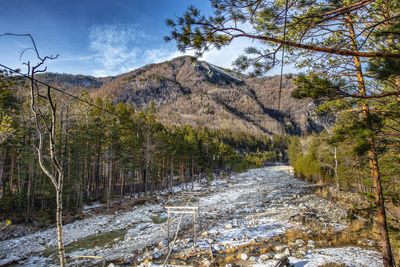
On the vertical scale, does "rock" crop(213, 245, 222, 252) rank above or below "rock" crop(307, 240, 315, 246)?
below

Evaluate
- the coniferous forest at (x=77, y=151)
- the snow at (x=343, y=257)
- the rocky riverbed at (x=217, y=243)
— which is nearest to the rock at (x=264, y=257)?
the rocky riverbed at (x=217, y=243)

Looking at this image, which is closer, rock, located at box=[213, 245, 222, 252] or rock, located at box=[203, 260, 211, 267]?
rock, located at box=[203, 260, 211, 267]

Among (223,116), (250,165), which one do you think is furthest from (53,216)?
(223,116)

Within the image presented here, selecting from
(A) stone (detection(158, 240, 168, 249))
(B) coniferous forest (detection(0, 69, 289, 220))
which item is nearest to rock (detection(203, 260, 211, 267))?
(A) stone (detection(158, 240, 168, 249))

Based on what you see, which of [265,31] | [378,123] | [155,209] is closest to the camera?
[265,31]

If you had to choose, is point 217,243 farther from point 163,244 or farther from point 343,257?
point 343,257

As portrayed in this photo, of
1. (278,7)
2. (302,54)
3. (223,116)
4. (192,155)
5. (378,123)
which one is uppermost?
(223,116)

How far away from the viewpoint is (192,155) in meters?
41.3

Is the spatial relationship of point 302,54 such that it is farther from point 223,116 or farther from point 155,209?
point 223,116

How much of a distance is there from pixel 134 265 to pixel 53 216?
12404mm

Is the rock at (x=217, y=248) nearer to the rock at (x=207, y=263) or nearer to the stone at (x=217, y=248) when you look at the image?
the stone at (x=217, y=248)

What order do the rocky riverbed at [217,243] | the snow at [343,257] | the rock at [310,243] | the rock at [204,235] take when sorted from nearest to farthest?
the snow at [343,257], the rocky riverbed at [217,243], the rock at [310,243], the rock at [204,235]

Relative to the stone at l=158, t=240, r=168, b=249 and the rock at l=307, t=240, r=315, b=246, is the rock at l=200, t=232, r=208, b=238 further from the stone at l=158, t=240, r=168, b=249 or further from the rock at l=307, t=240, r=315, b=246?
the rock at l=307, t=240, r=315, b=246

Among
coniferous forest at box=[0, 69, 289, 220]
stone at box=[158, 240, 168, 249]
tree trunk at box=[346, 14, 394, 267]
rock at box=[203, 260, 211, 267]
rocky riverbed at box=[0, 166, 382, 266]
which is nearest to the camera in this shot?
tree trunk at box=[346, 14, 394, 267]
